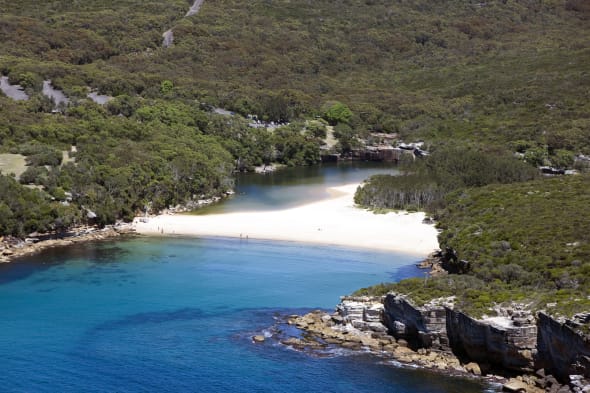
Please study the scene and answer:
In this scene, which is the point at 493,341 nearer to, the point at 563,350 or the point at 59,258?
the point at 563,350

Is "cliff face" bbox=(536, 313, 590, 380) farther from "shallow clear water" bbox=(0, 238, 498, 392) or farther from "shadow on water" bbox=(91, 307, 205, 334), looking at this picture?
"shadow on water" bbox=(91, 307, 205, 334)

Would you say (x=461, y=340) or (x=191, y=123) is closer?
(x=461, y=340)

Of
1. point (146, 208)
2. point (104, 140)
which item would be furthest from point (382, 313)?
point (104, 140)

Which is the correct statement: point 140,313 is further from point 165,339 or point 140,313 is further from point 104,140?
point 104,140

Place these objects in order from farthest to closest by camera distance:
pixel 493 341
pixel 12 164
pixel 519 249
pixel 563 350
Result: 1. pixel 12 164
2. pixel 519 249
3. pixel 493 341
4. pixel 563 350

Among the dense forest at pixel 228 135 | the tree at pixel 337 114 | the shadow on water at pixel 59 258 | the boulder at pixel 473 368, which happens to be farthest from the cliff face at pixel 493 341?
the tree at pixel 337 114

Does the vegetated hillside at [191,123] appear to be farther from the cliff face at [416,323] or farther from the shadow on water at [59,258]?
the cliff face at [416,323]

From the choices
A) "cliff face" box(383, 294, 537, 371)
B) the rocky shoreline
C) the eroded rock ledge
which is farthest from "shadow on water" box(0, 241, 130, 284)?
"cliff face" box(383, 294, 537, 371)

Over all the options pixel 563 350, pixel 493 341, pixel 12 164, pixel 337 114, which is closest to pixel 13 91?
pixel 12 164
